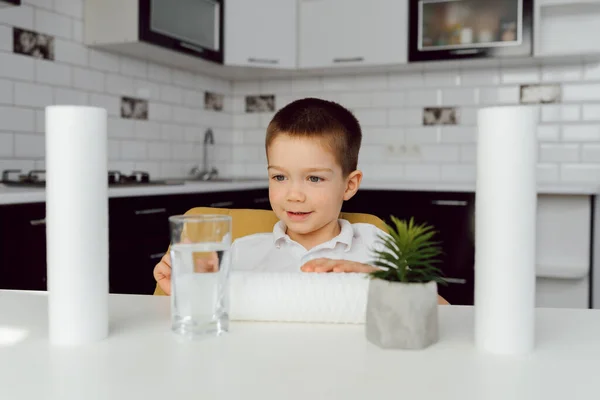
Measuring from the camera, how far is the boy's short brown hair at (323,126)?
4.75 ft

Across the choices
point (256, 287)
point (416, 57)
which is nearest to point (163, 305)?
point (256, 287)

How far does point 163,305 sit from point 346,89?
3560 millimetres

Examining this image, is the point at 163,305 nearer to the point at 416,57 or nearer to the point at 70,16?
the point at 70,16

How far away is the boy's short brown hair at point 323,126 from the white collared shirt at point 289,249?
0.15 metres

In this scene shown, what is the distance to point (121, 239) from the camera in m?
2.59

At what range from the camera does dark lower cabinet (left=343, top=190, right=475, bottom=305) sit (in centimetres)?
340

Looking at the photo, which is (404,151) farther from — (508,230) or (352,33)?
(508,230)

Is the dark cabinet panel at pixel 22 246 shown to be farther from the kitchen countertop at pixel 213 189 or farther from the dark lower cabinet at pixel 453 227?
the dark lower cabinet at pixel 453 227

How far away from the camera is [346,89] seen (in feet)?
14.2

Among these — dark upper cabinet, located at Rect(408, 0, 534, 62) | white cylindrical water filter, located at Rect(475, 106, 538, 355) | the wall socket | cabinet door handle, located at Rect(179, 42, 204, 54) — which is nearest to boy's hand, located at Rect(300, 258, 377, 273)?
white cylindrical water filter, located at Rect(475, 106, 538, 355)

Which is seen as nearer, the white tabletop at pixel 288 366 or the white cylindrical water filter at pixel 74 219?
the white tabletop at pixel 288 366

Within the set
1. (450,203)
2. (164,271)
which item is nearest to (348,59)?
(450,203)

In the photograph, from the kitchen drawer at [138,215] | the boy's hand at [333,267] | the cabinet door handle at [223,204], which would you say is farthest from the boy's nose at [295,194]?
the cabinet door handle at [223,204]

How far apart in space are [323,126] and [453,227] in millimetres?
2113
